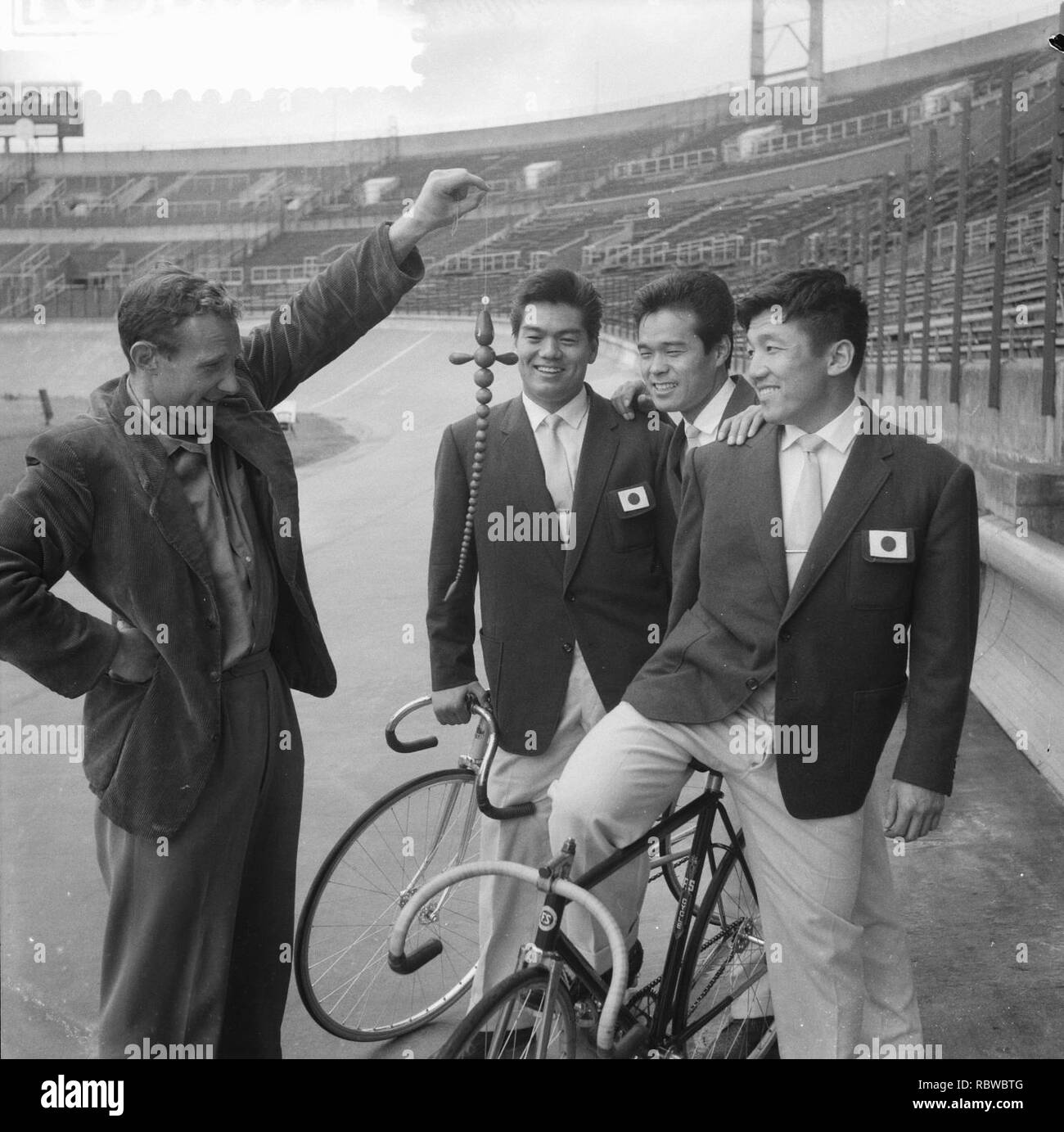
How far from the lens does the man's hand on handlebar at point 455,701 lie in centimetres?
235

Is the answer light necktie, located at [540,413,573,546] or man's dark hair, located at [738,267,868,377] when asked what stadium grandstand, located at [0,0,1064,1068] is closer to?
man's dark hair, located at [738,267,868,377]

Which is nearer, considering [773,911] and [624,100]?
[773,911]

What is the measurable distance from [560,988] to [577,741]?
66 centimetres

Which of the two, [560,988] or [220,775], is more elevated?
[220,775]

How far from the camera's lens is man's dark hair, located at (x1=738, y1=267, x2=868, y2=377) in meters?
1.84

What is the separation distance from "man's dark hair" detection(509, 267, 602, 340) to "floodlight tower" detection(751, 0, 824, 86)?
A: 5.09 ft

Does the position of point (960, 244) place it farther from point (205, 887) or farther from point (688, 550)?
point (205, 887)

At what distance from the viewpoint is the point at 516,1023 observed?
173cm

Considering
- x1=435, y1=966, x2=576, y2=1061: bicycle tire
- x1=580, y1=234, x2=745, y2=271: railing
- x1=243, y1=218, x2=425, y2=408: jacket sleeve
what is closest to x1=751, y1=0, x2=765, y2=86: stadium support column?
x1=243, y1=218, x2=425, y2=408: jacket sleeve

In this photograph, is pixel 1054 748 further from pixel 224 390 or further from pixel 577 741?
pixel 224 390

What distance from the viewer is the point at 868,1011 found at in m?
2.00

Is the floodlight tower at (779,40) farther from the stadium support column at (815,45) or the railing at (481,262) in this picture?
the railing at (481,262)
